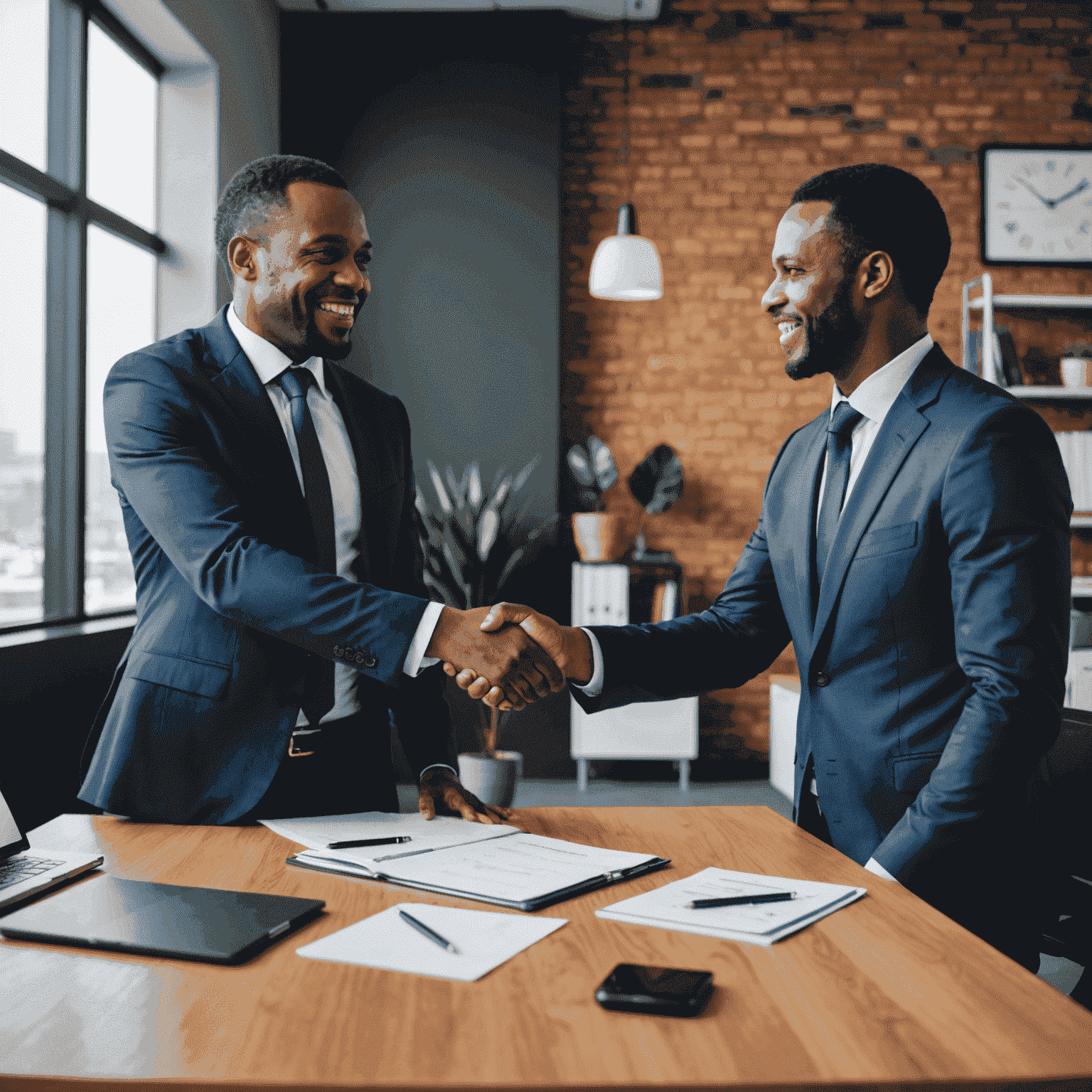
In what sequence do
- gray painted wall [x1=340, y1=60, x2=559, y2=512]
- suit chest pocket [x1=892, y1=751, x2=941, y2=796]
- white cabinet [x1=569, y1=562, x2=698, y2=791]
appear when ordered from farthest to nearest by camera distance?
gray painted wall [x1=340, y1=60, x2=559, y2=512], white cabinet [x1=569, y1=562, x2=698, y2=791], suit chest pocket [x1=892, y1=751, x2=941, y2=796]

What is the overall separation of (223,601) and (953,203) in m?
5.17

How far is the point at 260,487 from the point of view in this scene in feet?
5.12

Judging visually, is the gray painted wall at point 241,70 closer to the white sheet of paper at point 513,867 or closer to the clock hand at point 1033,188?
the white sheet of paper at point 513,867

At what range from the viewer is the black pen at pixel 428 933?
0.92m

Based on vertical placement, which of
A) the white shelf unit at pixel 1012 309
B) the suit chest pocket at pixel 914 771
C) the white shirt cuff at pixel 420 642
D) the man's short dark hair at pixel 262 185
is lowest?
the suit chest pocket at pixel 914 771

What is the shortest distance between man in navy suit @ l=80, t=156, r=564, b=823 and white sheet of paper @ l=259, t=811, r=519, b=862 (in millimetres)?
64

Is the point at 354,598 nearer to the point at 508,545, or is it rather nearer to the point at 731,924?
the point at 731,924

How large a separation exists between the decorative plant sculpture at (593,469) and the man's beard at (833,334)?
3355 millimetres

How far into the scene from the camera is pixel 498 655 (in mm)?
1650

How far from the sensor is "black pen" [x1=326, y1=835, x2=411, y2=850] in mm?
1242

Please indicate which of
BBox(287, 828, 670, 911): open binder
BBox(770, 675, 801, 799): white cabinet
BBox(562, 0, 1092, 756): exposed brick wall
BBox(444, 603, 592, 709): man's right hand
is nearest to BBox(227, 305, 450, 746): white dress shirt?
BBox(444, 603, 592, 709): man's right hand

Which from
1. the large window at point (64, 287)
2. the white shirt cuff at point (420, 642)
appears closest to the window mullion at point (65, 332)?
the large window at point (64, 287)

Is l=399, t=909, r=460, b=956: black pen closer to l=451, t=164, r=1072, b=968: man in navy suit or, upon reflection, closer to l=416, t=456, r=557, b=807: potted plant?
l=451, t=164, r=1072, b=968: man in navy suit

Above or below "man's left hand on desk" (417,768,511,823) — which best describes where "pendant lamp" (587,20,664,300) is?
above
